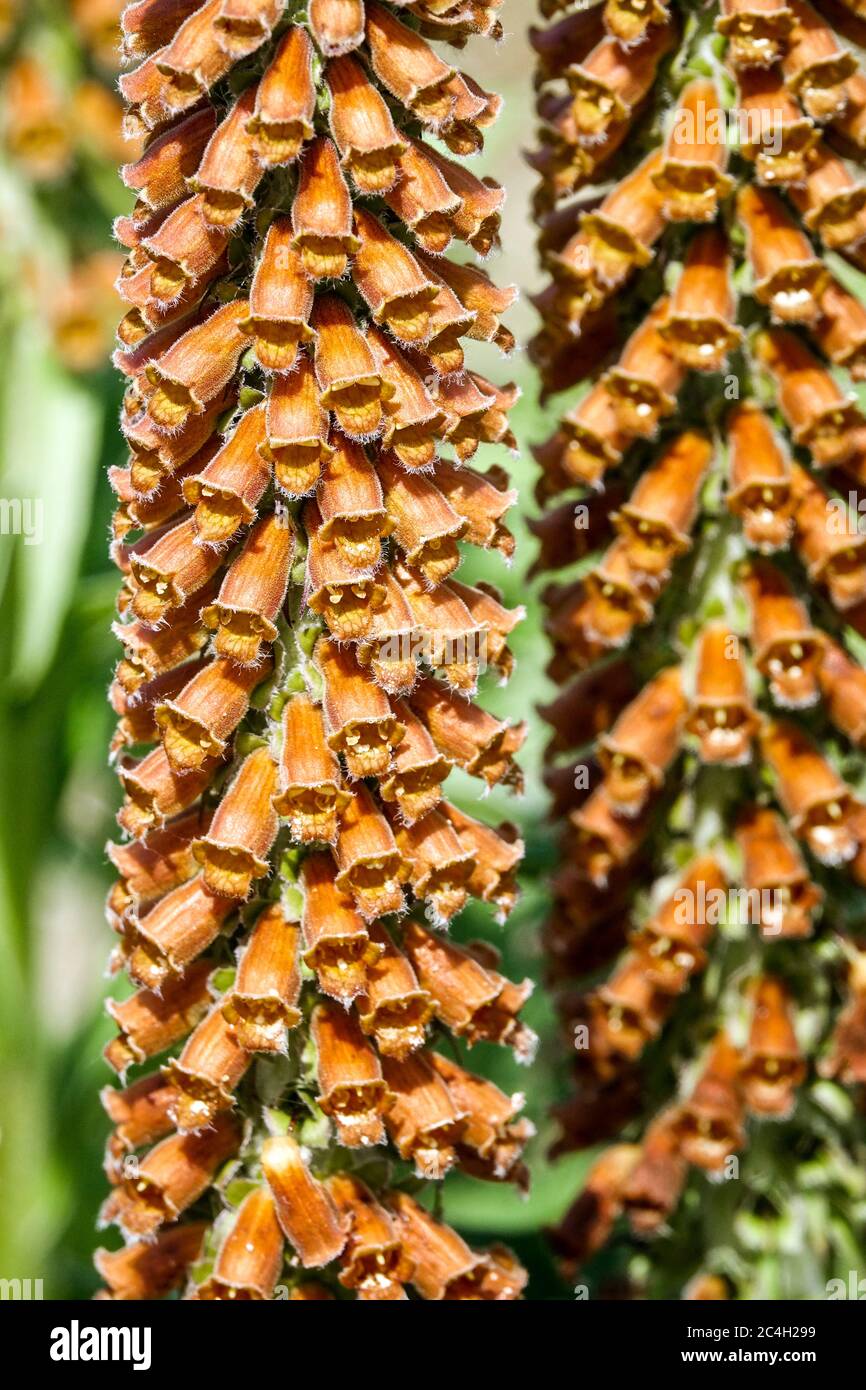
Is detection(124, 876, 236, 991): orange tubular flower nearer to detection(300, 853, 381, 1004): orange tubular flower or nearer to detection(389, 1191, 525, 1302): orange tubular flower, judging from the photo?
detection(300, 853, 381, 1004): orange tubular flower

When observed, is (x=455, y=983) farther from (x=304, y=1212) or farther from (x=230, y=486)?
(x=230, y=486)

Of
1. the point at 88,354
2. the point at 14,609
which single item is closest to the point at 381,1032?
the point at 14,609

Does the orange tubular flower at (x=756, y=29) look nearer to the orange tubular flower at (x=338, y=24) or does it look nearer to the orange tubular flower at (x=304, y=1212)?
the orange tubular flower at (x=338, y=24)

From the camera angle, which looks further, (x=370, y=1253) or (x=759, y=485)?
(x=759, y=485)

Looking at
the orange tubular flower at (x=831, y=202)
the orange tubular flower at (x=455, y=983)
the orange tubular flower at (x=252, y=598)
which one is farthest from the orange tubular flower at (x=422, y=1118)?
the orange tubular flower at (x=831, y=202)

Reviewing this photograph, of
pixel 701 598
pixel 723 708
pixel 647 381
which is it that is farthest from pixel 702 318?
pixel 723 708

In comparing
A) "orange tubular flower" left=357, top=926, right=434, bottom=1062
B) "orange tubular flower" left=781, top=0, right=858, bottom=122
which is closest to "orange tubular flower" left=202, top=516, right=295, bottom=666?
"orange tubular flower" left=357, top=926, right=434, bottom=1062
